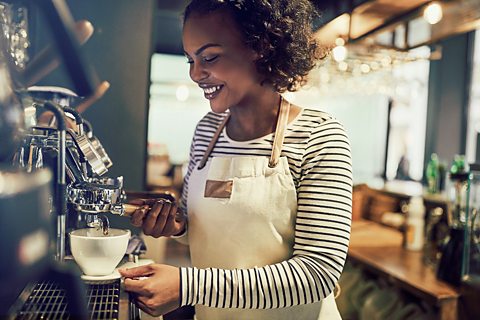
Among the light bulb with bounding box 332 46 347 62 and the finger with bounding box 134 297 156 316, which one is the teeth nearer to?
the finger with bounding box 134 297 156 316

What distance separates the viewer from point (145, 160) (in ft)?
6.19

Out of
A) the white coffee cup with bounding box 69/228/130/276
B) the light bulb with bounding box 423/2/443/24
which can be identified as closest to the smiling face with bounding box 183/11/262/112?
the white coffee cup with bounding box 69/228/130/276

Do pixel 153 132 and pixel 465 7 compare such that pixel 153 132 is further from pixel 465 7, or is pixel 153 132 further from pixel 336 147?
pixel 336 147

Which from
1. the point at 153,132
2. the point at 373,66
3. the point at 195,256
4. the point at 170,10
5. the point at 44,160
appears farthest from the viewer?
the point at 153,132

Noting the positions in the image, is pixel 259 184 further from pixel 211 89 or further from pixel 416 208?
pixel 416 208

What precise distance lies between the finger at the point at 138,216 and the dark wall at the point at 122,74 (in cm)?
82

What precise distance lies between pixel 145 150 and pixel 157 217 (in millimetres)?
887

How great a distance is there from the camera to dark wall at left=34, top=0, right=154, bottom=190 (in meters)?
1.78

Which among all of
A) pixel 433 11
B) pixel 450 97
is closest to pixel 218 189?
pixel 433 11

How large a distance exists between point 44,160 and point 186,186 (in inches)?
19.5

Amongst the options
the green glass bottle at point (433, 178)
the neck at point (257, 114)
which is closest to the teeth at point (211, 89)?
the neck at point (257, 114)

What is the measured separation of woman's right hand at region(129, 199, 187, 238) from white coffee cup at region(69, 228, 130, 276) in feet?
0.48

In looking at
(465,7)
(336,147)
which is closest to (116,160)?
(336,147)

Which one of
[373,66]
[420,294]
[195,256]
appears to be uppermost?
[373,66]
